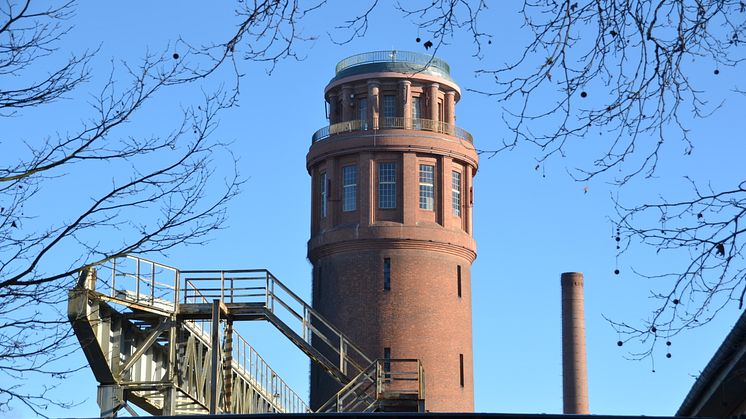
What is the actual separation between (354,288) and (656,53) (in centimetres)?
3849

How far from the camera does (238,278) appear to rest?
40594mm

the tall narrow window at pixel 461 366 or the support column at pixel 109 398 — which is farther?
the tall narrow window at pixel 461 366

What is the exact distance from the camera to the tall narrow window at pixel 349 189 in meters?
51.1

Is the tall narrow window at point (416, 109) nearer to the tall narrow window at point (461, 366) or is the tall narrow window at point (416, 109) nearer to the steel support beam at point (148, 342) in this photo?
the tall narrow window at point (461, 366)

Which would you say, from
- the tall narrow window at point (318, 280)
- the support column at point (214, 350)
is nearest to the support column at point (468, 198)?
the tall narrow window at point (318, 280)

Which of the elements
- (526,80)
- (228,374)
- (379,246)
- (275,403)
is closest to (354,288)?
(379,246)

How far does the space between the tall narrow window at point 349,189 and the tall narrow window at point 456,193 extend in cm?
350

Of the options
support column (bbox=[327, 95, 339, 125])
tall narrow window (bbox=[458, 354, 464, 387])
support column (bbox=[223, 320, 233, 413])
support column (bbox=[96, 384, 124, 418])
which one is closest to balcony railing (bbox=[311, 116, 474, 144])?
support column (bbox=[327, 95, 339, 125])

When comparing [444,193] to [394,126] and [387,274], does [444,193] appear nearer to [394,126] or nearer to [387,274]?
[394,126]

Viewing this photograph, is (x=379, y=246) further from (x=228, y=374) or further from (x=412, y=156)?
(x=228, y=374)

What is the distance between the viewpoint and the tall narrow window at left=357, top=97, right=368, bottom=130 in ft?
170

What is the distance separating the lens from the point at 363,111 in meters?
52.2

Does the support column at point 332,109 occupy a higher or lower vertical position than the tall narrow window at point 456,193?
higher

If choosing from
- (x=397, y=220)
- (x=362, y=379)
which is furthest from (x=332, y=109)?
(x=362, y=379)
